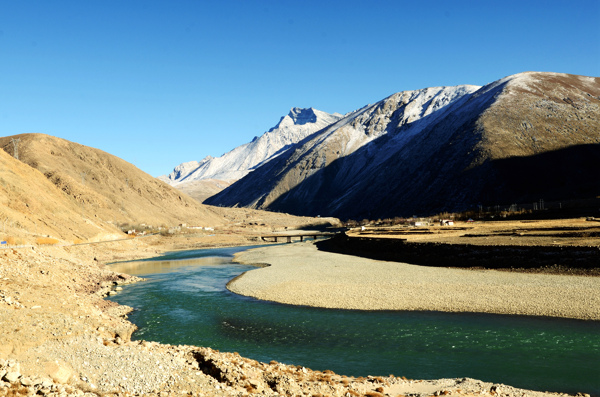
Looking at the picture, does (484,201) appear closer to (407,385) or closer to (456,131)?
(456,131)

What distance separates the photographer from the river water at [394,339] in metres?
17.0

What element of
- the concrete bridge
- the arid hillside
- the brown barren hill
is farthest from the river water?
the concrete bridge

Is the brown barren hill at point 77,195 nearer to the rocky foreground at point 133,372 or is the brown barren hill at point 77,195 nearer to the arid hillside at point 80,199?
the arid hillside at point 80,199

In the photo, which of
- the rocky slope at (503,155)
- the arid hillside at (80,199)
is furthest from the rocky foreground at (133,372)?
the rocky slope at (503,155)

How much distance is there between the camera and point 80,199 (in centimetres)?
9994

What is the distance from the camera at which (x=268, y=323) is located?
85.2 feet

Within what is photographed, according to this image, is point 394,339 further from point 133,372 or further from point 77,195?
point 77,195

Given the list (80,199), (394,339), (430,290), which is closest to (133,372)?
(394,339)

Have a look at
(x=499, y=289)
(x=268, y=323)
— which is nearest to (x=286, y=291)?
(x=268, y=323)

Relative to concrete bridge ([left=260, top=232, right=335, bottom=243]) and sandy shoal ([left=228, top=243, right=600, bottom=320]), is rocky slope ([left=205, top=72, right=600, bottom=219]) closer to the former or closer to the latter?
concrete bridge ([left=260, top=232, right=335, bottom=243])

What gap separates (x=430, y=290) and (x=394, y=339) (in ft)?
39.6

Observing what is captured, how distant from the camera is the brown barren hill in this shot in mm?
63344

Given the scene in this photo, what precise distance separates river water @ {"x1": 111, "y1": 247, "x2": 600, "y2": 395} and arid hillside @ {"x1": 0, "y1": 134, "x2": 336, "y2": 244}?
121 ft

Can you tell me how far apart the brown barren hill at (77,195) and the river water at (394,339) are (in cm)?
4178
